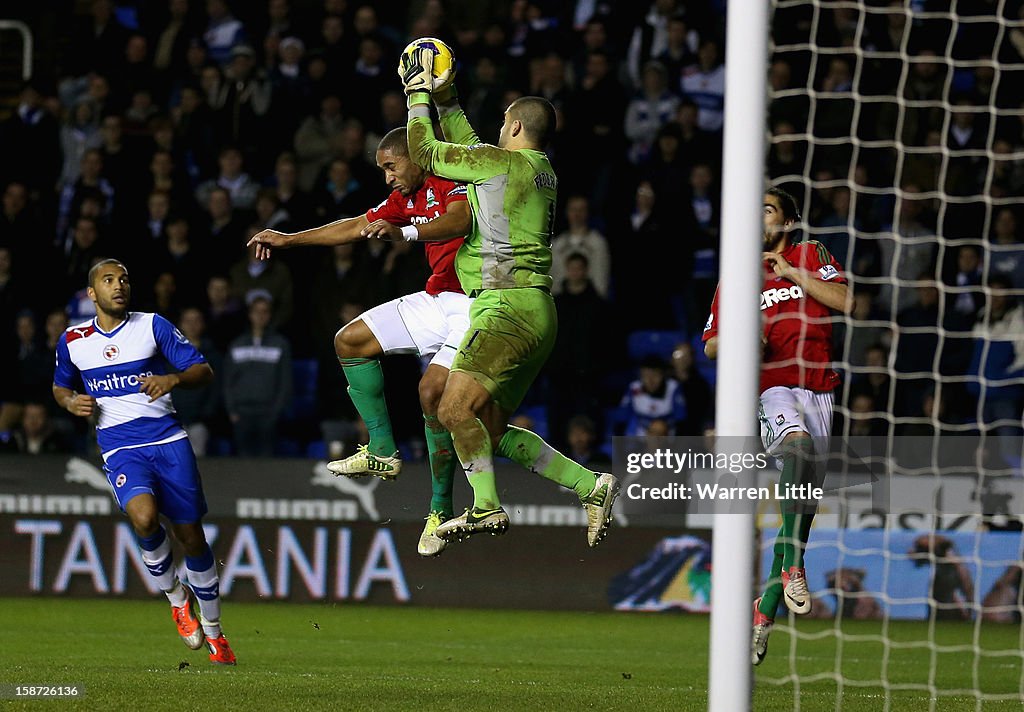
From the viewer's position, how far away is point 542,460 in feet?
25.3

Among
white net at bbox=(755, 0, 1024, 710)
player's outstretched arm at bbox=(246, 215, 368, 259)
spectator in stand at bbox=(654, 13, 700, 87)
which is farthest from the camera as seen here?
spectator in stand at bbox=(654, 13, 700, 87)

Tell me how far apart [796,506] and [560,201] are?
24.1ft

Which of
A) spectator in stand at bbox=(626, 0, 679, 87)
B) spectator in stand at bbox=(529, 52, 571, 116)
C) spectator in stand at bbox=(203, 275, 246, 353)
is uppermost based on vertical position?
spectator in stand at bbox=(626, 0, 679, 87)

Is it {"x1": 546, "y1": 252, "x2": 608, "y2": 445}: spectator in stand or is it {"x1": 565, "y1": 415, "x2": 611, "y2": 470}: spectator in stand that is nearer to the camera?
{"x1": 565, "y1": 415, "x2": 611, "y2": 470}: spectator in stand

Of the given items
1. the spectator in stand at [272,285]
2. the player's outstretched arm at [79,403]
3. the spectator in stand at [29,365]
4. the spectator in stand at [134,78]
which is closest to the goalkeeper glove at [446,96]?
the player's outstretched arm at [79,403]

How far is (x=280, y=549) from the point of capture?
13305mm

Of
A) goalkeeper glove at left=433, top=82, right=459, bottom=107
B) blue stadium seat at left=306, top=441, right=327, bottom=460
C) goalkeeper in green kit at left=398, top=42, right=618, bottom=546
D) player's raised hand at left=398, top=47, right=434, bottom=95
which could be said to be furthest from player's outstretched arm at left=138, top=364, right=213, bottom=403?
blue stadium seat at left=306, top=441, right=327, bottom=460

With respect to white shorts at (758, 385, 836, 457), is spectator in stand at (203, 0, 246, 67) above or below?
above

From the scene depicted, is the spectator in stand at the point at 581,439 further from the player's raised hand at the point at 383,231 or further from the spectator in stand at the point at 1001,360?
the player's raised hand at the point at 383,231

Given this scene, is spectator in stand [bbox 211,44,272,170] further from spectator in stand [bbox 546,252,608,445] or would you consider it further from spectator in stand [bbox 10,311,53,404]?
spectator in stand [bbox 546,252,608,445]

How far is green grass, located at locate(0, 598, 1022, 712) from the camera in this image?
837 cm

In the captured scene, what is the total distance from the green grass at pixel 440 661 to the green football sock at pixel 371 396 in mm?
1403

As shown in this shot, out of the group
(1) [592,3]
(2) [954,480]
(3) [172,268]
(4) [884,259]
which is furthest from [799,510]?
(1) [592,3]

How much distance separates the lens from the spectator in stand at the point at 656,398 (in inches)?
534
